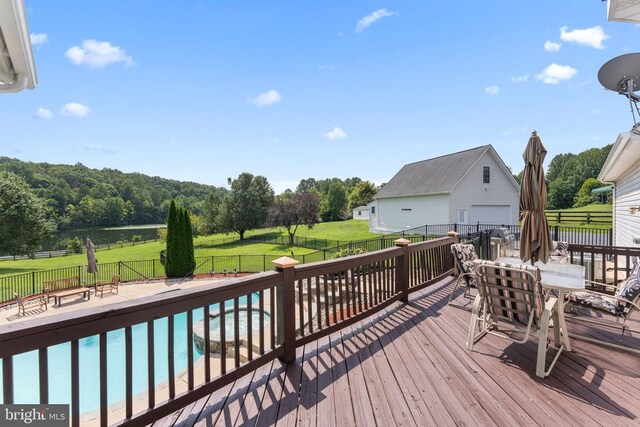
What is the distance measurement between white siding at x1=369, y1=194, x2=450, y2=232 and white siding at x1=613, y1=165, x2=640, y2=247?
777 centimetres

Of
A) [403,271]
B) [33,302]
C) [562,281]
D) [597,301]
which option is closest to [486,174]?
[403,271]

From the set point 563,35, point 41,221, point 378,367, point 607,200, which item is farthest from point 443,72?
point 607,200

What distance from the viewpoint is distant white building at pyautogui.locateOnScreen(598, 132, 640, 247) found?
19.1 feet

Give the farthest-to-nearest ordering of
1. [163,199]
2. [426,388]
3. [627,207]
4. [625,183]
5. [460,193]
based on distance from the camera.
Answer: [163,199], [460,193], [625,183], [627,207], [426,388]

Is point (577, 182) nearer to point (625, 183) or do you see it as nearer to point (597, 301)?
point (625, 183)

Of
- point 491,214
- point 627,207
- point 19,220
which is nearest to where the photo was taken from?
point 627,207

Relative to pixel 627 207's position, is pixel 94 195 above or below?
above

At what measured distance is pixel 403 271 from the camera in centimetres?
446

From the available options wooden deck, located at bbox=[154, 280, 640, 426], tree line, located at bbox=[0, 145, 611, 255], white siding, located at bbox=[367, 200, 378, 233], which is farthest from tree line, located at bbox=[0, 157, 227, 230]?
wooden deck, located at bbox=[154, 280, 640, 426]

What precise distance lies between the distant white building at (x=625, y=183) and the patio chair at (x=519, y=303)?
Answer: 4705mm

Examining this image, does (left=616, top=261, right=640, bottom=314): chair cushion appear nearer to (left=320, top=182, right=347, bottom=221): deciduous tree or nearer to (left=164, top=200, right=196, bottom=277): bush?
(left=164, top=200, right=196, bottom=277): bush

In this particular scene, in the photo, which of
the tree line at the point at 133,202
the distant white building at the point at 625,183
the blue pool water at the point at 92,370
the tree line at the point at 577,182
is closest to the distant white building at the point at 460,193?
the distant white building at the point at 625,183

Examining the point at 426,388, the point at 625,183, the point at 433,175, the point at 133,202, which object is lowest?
the point at 426,388

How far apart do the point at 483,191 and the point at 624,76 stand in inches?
606
